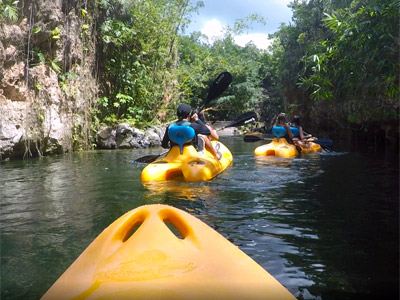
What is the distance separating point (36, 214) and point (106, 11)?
33.6 ft

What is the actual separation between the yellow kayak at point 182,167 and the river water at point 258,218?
0.56 feet

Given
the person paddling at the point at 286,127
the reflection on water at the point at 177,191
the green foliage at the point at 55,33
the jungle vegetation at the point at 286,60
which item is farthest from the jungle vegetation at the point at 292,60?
the green foliage at the point at 55,33

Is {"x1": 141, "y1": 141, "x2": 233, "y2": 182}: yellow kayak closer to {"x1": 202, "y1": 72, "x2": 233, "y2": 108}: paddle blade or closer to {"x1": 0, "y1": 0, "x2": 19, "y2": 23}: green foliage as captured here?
{"x1": 202, "y1": 72, "x2": 233, "y2": 108}: paddle blade

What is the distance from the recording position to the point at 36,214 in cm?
406

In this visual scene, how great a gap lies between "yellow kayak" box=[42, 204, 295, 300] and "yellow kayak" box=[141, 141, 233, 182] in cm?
341

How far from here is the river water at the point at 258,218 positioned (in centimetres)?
250

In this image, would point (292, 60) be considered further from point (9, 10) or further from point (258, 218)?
point (258, 218)

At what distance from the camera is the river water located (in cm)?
250

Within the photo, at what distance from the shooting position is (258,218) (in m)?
3.75

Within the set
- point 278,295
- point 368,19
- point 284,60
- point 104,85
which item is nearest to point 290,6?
point 284,60

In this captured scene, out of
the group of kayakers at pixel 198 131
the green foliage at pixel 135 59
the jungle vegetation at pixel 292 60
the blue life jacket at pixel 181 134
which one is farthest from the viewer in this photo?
the green foliage at pixel 135 59

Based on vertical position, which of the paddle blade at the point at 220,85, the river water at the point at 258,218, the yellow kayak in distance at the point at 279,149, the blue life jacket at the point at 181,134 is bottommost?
the river water at the point at 258,218

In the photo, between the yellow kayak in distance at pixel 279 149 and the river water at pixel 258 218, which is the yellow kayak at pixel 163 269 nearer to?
the river water at pixel 258 218

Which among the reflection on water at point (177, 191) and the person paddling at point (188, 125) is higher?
the person paddling at point (188, 125)
